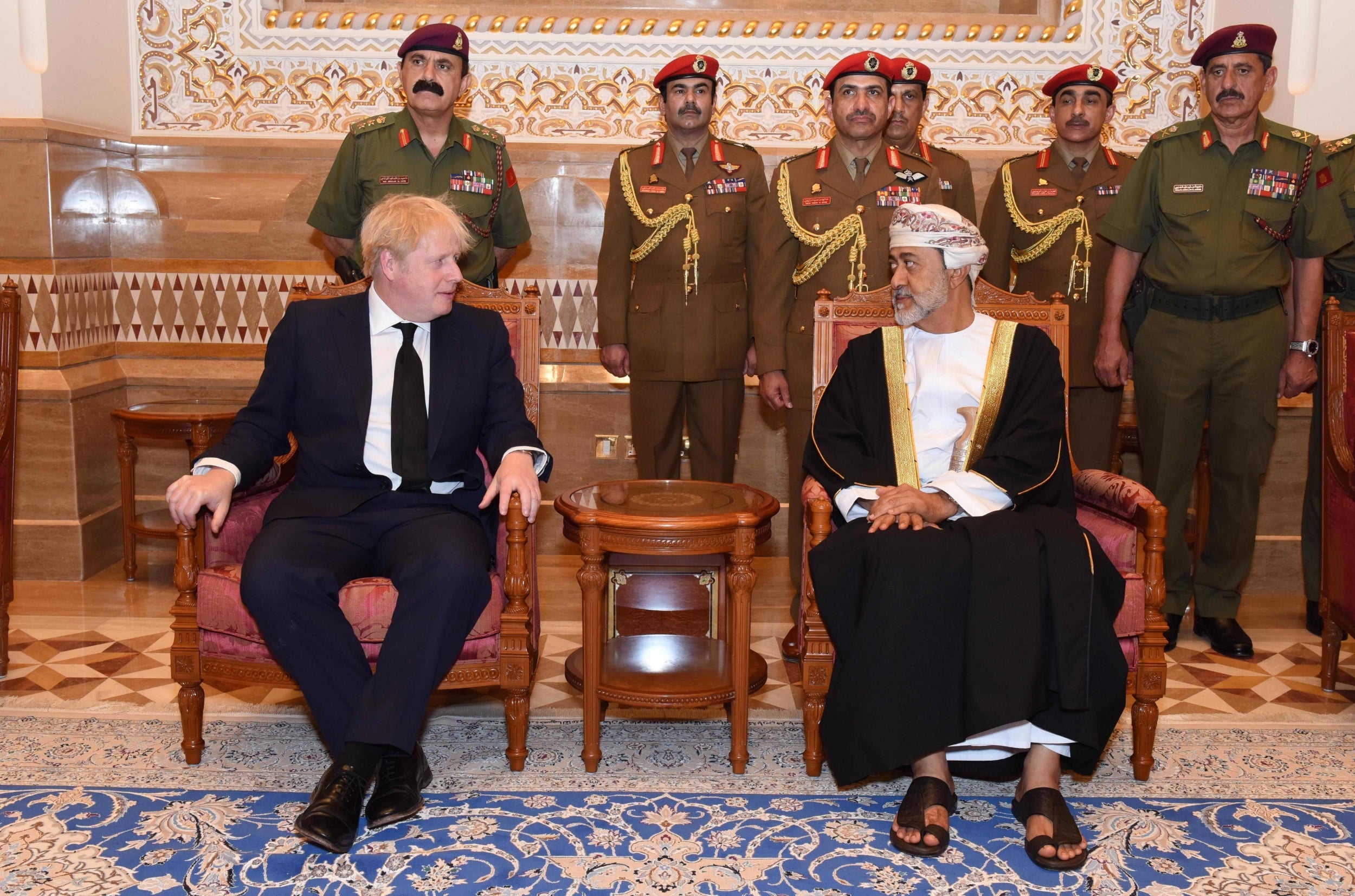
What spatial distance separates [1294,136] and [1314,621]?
1875mm

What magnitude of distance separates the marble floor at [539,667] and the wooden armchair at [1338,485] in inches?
10.8

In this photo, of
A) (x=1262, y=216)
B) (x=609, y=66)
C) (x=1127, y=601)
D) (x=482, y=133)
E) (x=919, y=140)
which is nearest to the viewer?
(x=1127, y=601)

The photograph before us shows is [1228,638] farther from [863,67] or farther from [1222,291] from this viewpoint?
[863,67]

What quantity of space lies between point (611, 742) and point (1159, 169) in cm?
292

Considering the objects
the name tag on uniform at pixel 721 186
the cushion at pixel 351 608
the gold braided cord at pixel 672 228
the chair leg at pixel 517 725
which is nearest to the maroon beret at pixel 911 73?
the name tag on uniform at pixel 721 186

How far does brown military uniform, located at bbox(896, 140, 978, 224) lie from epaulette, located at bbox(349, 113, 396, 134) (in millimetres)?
2003

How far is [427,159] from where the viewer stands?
4859 mm

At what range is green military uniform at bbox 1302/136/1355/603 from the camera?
468cm

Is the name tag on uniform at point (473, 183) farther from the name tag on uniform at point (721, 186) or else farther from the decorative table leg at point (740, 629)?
the decorative table leg at point (740, 629)

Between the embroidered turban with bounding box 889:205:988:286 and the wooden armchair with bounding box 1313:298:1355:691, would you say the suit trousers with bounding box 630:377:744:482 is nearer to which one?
the embroidered turban with bounding box 889:205:988:286

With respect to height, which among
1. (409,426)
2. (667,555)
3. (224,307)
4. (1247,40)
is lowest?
(667,555)

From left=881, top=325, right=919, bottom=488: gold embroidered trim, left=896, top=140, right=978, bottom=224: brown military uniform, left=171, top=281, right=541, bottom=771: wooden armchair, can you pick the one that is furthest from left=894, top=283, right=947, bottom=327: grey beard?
left=171, top=281, right=541, bottom=771: wooden armchair

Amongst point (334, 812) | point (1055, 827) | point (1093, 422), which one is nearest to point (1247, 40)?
point (1093, 422)

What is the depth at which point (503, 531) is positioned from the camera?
3662 mm
